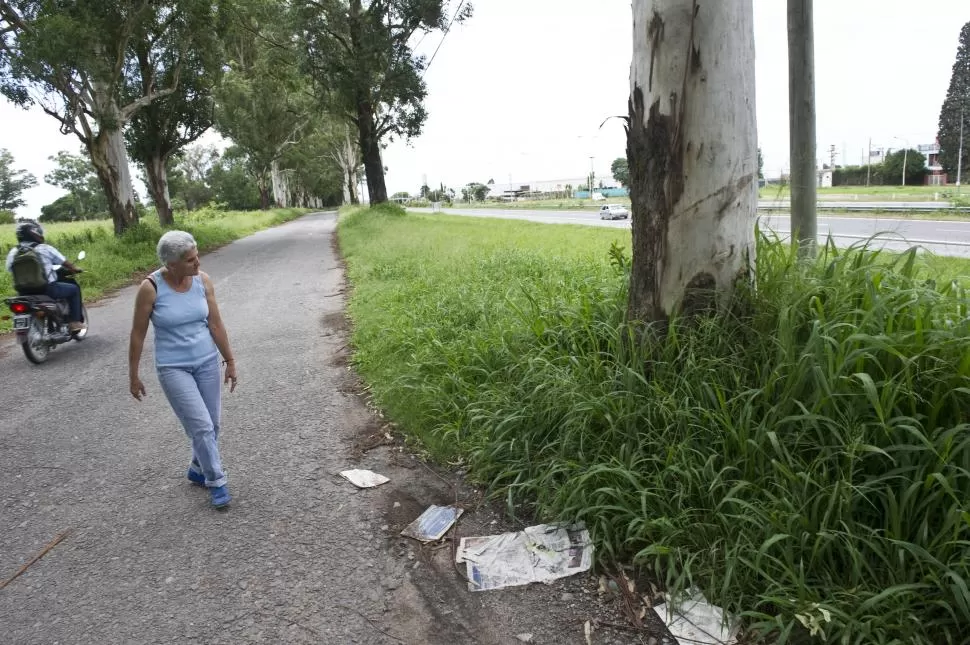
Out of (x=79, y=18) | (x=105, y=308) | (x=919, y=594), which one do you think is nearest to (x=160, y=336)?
(x=919, y=594)

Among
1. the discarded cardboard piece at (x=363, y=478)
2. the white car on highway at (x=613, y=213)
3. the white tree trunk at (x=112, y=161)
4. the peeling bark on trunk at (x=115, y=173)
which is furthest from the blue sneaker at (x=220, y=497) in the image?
the white car on highway at (x=613, y=213)

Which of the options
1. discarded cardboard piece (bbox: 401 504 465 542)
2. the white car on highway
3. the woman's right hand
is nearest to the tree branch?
→ the woman's right hand

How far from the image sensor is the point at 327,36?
23.9m

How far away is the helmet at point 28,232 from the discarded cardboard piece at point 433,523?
6.70 metres

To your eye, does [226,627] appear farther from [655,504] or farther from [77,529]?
[655,504]

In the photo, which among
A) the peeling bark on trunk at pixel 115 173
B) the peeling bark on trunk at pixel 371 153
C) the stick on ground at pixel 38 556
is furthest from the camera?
the peeling bark on trunk at pixel 371 153

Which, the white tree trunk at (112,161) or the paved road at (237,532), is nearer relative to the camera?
the paved road at (237,532)

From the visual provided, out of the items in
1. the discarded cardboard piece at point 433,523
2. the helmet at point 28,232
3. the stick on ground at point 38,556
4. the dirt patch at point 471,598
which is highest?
the helmet at point 28,232

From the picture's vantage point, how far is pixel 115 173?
17938 mm

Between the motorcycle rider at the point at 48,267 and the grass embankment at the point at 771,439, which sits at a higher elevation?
the motorcycle rider at the point at 48,267

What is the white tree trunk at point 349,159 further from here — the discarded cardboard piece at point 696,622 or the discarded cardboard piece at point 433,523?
the discarded cardboard piece at point 696,622

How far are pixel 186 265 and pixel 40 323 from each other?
509cm

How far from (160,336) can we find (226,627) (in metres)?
1.78

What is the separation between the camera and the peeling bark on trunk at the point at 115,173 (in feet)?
58.0
